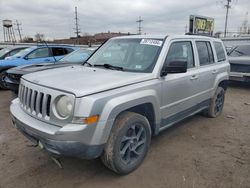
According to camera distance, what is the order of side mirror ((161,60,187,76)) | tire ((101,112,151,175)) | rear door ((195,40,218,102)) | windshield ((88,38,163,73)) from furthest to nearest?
rear door ((195,40,218,102)) < windshield ((88,38,163,73)) < side mirror ((161,60,187,76)) < tire ((101,112,151,175))

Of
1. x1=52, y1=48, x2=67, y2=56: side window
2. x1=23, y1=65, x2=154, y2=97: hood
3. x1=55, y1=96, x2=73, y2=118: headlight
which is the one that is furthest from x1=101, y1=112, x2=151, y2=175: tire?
x1=52, y1=48, x2=67, y2=56: side window

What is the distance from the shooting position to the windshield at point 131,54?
3.33 m

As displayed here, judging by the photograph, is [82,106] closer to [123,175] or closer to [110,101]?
[110,101]

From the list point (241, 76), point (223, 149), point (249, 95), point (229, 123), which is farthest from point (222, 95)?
point (241, 76)

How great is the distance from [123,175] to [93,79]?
1.32 m

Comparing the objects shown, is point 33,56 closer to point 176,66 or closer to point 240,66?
point 176,66

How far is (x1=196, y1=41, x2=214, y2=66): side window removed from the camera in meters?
→ 4.31

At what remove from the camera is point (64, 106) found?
2461 millimetres

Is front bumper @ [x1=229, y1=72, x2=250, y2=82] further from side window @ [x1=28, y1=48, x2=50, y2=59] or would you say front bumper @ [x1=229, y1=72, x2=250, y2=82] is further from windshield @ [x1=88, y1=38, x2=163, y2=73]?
side window @ [x1=28, y1=48, x2=50, y2=59]

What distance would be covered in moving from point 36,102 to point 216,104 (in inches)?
160

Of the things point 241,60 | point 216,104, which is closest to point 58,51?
point 216,104

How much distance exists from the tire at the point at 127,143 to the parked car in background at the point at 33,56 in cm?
634

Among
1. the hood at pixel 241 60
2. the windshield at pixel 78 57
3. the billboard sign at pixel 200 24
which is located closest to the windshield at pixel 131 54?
the windshield at pixel 78 57

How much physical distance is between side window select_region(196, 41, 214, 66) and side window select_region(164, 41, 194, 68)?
1.07ft
